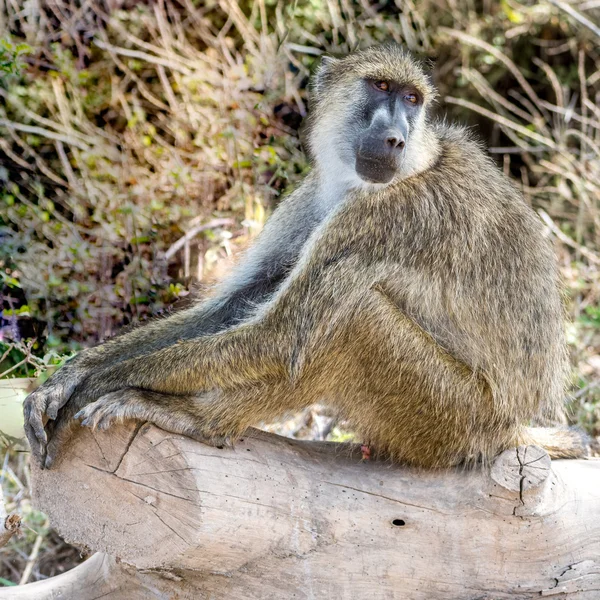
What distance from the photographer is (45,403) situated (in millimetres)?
3680

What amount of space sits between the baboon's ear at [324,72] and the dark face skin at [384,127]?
365 millimetres

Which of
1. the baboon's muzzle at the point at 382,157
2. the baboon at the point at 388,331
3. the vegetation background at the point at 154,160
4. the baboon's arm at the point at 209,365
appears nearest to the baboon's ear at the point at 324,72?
the baboon at the point at 388,331

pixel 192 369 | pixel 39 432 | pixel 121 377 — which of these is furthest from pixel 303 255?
pixel 39 432

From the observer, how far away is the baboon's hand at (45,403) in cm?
358

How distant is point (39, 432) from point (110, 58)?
17.5 feet

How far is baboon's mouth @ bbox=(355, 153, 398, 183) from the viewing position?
3.88 m

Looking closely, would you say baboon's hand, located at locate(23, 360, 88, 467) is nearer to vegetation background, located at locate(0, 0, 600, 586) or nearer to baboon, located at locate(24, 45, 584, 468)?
baboon, located at locate(24, 45, 584, 468)

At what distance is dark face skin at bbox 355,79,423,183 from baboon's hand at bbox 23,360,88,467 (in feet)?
5.46

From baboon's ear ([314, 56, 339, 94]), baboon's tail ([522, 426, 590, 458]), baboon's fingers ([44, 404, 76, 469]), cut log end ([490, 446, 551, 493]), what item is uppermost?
baboon's ear ([314, 56, 339, 94])

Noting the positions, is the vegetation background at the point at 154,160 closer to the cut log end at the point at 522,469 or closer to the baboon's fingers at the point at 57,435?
the baboon's fingers at the point at 57,435

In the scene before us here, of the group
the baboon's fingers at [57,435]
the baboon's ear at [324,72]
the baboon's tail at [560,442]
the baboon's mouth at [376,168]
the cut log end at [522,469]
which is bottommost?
the baboon's fingers at [57,435]

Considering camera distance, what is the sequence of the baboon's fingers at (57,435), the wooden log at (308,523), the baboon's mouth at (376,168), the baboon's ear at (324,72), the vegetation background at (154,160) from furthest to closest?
the vegetation background at (154,160) → the baboon's ear at (324,72) → the baboon's mouth at (376,168) → the baboon's fingers at (57,435) → the wooden log at (308,523)

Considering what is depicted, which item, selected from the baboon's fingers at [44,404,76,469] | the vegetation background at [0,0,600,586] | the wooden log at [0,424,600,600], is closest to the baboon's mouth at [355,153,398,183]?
the wooden log at [0,424,600,600]

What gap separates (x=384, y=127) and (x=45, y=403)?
79.6 inches
